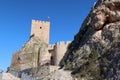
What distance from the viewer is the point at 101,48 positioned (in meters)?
28.8

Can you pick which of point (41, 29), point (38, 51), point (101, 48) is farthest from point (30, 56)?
point (101, 48)

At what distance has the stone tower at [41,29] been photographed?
62.0 m

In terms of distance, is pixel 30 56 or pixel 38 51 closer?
pixel 30 56

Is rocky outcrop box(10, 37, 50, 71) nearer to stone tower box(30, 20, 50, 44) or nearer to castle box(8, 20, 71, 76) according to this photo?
castle box(8, 20, 71, 76)

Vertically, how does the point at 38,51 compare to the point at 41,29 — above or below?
below

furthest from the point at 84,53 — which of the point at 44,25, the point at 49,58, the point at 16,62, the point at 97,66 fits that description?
the point at 44,25

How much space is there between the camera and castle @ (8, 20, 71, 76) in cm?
4769

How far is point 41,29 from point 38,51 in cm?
816

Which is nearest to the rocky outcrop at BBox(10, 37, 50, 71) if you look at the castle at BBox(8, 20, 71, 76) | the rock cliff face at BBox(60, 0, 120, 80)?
the castle at BBox(8, 20, 71, 76)

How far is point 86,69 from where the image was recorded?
1094 inches

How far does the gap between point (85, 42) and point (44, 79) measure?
5.55 meters

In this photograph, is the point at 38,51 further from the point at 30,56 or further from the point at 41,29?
the point at 41,29

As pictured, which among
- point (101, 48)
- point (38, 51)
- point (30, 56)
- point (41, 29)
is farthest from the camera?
point (41, 29)

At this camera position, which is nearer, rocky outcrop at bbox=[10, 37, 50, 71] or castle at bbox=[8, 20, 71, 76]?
castle at bbox=[8, 20, 71, 76]
